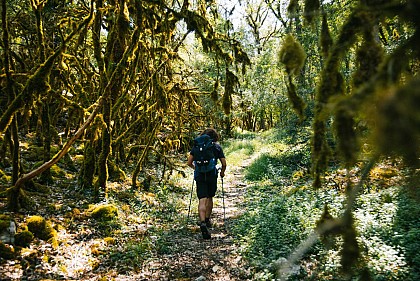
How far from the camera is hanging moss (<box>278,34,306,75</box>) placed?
1.96 m

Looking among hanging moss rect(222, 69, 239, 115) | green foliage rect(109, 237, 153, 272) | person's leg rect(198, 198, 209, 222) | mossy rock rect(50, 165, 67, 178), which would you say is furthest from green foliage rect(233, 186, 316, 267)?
mossy rock rect(50, 165, 67, 178)

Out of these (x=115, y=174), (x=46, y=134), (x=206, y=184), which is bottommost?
(x=115, y=174)

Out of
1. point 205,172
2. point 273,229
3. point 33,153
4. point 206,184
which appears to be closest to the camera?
point 273,229

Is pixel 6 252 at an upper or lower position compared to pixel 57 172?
lower

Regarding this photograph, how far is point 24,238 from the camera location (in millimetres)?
5086

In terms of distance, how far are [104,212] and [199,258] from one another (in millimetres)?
2615

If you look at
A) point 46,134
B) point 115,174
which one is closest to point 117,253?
point 46,134

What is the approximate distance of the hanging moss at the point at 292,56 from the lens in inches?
77.1

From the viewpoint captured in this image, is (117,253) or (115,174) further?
(115,174)

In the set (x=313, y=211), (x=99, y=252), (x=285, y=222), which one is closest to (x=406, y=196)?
(x=313, y=211)

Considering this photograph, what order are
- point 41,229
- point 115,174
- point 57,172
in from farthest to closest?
point 115,174 → point 57,172 → point 41,229

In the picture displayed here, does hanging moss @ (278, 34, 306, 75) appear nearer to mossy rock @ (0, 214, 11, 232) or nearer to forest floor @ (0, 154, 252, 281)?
forest floor @ (0, 154, 252, 281)

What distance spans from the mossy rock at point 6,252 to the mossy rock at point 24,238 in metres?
Result: 0.29

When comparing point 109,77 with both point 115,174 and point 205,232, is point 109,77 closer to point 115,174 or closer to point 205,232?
point 115,174
